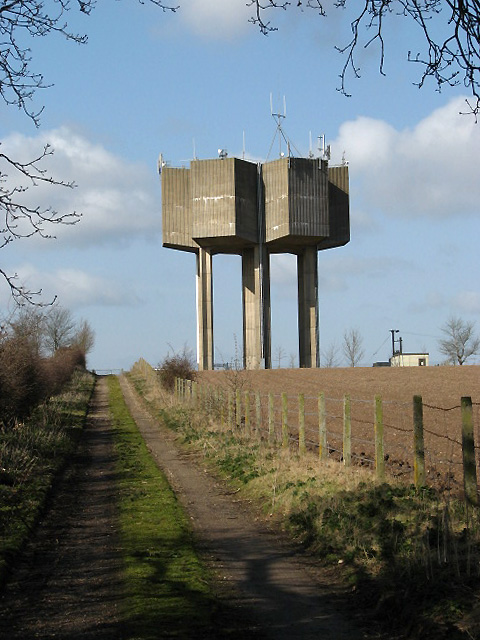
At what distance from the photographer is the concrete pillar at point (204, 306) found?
55.5 metres

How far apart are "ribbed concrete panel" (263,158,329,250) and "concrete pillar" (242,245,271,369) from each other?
6.15 ft

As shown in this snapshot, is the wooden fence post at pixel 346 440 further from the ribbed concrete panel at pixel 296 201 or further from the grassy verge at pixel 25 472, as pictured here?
the ribbed concrete panel at pixel 296 201

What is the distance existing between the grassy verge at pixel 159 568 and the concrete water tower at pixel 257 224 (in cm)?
3827

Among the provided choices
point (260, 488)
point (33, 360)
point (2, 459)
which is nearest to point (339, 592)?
point (260, 488)

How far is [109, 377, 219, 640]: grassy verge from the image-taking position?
698 centimetres

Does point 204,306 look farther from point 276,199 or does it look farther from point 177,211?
point 276,199

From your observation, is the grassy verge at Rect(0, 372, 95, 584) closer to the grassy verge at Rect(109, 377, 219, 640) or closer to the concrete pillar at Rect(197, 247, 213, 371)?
the grassy verge at Rect(109, 377, 219, 640)

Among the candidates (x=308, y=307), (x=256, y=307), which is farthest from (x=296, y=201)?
(x=256, y=307)

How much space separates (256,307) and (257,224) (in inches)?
219

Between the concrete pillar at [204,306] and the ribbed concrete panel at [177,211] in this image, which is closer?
the ribbed concrete panel at [177,211]

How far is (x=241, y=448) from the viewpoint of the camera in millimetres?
19109

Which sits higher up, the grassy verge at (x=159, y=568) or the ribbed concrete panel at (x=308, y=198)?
the ribbed concrete panel at (x=308, y=198)

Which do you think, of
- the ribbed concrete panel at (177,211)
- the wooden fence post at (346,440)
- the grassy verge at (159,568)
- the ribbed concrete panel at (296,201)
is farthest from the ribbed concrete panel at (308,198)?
the wooden fence post at (346,440)

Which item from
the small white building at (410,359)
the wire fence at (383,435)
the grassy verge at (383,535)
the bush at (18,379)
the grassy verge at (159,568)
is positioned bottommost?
the grassy verge at (159,568)
